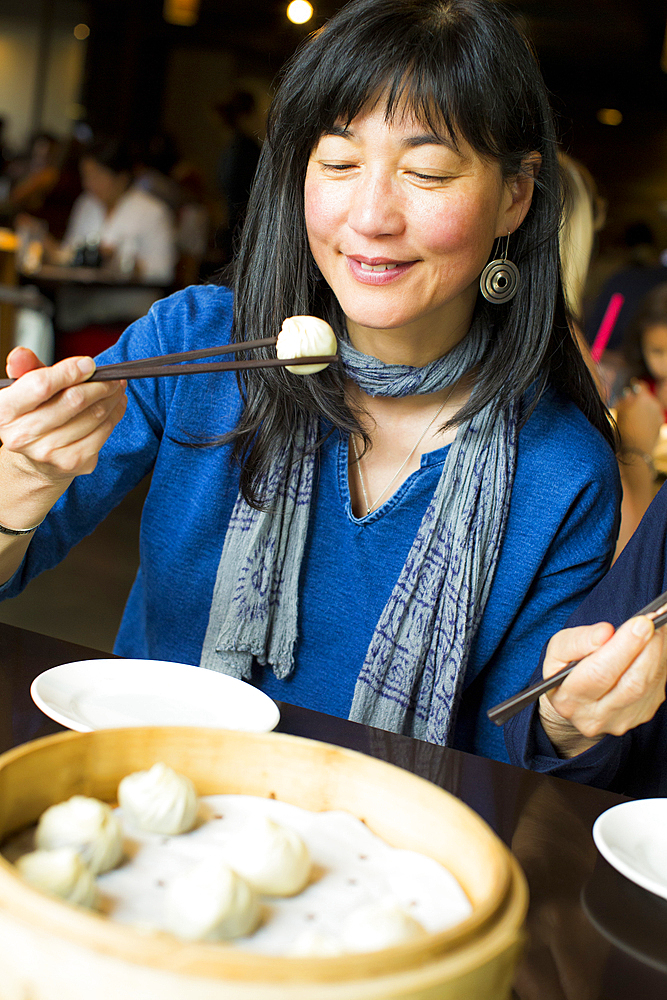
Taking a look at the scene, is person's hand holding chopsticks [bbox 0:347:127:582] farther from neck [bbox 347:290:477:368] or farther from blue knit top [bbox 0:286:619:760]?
neck [bbox 347:290:477:368]

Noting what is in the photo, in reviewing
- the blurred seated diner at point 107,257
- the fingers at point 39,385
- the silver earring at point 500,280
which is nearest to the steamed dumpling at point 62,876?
the fingers at point 39,385

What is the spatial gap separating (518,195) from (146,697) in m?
0.86

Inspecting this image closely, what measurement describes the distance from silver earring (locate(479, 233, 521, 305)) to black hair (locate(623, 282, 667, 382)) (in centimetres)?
217

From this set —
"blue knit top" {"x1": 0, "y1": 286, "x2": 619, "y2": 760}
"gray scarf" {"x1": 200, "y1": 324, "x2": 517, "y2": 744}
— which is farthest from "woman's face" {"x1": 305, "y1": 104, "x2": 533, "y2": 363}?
"blue knit top" {"x1": 0, "y1": 286, "x2": 619, "y2": 760}

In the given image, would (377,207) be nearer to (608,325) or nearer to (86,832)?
(86,832)

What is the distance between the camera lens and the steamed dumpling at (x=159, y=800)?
1.94 feet

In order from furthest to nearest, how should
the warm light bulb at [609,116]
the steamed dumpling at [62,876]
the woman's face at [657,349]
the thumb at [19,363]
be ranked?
1. the warm light bulb at [609,116]
2. the woman's face at [657,349]
3. the thumb at [19,363]
4. the steamed dumpling at [62,876]

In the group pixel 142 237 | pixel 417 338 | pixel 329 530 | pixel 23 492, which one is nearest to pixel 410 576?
pixel 329 530

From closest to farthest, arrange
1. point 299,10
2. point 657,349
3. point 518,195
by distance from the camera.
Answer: point 518,195 → point 657,349 → point 299,10

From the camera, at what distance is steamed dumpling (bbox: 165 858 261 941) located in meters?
0.50

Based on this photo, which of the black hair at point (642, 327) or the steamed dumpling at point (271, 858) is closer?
the steamed dumpling at point (271, 858)

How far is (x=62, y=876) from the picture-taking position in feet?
1.66

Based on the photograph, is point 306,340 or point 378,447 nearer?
point 306,340

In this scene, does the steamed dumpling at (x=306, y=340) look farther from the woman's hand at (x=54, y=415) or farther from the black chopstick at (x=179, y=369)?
the woman's hand at (x=54, y=415)
